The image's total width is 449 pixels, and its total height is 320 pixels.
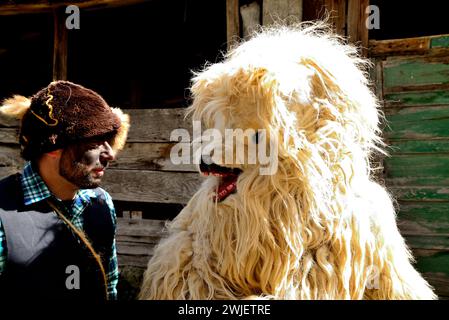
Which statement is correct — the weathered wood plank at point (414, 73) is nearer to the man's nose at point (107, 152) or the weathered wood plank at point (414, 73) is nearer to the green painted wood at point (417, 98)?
the green painted wood at point (417, 98)

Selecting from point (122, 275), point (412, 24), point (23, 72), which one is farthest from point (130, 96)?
point (122, 275)

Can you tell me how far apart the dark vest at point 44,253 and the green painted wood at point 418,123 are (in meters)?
1.95

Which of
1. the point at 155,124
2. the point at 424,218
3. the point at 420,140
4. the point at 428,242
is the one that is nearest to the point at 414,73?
the point at 420,140

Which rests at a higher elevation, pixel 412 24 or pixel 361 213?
pixel 412 24

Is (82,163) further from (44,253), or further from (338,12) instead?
(338,12)

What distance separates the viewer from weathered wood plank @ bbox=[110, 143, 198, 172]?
352cm

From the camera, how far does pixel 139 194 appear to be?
3617mm

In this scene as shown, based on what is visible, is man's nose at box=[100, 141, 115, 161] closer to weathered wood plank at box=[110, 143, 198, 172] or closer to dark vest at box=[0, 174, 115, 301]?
dark vest at box=[0, 174, 115, 301]

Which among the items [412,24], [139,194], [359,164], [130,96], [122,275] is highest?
[412,24]

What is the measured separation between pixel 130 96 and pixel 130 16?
1.01 metres

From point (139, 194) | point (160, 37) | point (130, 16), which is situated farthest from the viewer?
point (160, 37)

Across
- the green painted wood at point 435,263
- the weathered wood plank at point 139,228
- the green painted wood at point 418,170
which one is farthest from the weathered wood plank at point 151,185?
the green painted wood at point 435,263

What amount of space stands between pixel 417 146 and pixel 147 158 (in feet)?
6.36

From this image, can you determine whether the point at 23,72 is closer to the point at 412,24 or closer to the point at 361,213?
the point at 412,24
